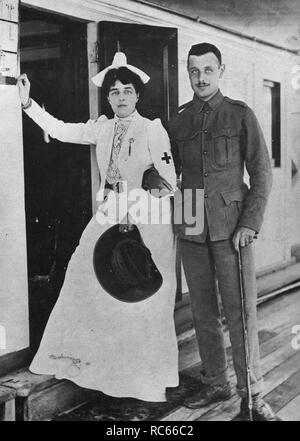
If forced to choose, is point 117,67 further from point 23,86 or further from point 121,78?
point 23,86

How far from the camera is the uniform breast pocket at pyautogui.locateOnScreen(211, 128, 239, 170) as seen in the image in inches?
116

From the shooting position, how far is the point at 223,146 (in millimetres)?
2965

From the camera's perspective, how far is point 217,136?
2967 mm

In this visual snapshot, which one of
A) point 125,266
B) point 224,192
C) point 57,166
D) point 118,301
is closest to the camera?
point 224,192

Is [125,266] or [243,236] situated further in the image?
[125,266]

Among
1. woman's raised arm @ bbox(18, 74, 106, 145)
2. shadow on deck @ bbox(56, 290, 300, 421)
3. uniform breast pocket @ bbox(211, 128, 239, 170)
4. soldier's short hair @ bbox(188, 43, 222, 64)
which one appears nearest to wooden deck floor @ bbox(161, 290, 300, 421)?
shadow on deck @ bbox(56, 290, 300, 421)

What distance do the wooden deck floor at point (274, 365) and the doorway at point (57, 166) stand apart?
3.23 feet

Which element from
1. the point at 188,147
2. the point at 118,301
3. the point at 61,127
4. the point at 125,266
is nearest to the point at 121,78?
the point at 61,127

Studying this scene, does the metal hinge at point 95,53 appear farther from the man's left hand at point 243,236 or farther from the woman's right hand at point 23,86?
the man's left hand at point 243,236

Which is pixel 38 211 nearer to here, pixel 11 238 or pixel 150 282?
pixel 11 238

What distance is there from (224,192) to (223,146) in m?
0.25

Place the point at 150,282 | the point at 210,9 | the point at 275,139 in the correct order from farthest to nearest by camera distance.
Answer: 1. the point at 275,139
2. the point at 210,9
3. the point at 150,282

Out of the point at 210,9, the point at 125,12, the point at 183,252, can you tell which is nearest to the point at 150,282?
the point at 183,252

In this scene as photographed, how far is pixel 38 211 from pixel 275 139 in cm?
249
